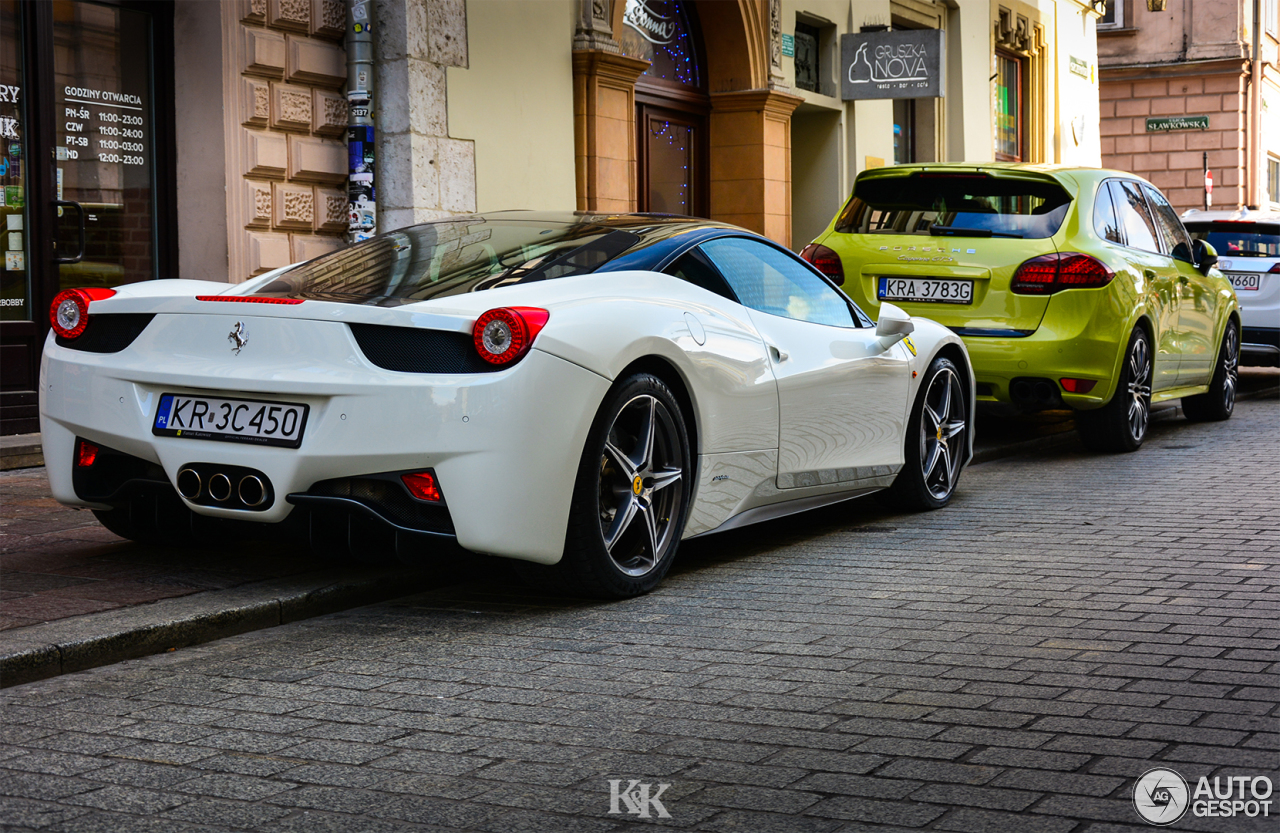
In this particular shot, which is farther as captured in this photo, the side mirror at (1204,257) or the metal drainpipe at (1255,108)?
the metal drainpipe at (1255,108)

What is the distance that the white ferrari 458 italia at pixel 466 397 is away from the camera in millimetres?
4590

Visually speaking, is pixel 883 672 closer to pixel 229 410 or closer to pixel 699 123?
pixel 229 410

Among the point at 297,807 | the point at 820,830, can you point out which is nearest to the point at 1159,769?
the point at 820,830

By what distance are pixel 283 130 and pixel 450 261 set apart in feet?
19.3

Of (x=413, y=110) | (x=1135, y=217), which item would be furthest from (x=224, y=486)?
(x=1135, y=217)

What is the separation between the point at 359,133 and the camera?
11031 mm

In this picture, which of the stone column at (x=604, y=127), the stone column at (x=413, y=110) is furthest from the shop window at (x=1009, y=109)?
the stone column at (x=413, y=110)

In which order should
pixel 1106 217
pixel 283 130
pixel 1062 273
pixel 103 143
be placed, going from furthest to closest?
1. pixel 283 130
2. pixel 103 143
3. pixel 1106 217
4. pixel 1062 273

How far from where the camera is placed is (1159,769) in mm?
3303

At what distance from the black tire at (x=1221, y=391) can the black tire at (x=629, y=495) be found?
773 centimetres

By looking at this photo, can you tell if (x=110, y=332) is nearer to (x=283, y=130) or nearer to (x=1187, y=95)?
(x=283, y=130)

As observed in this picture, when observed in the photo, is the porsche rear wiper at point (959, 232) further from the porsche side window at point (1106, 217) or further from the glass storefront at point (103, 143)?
the glass storefront at point (103, 143)

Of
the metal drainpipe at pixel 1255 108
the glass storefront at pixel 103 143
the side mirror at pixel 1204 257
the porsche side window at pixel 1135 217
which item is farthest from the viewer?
the metal drainpipe at pixel 1255 108

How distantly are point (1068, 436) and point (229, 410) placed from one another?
729cm
